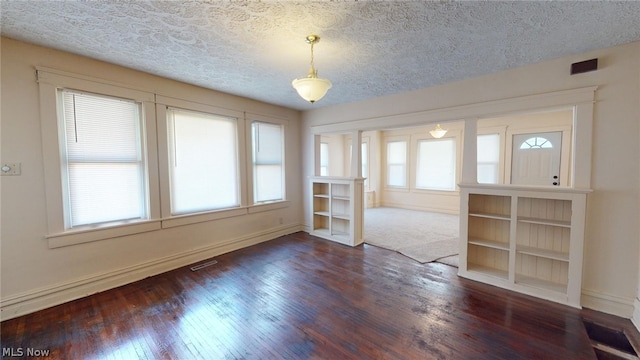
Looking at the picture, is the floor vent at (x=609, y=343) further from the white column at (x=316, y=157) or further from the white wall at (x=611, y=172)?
the white column at (x=316, y=157)

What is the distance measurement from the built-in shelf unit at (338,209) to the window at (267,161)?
736 mm

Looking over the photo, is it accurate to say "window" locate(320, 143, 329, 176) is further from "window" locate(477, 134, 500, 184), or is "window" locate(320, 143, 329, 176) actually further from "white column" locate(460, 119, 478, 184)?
"white column" locate(460, 119, 478, 184)

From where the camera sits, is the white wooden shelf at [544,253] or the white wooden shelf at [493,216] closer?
the white wooden shelf at [544,253]

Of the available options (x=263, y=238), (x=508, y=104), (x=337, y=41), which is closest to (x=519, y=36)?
(x=508, y=104)

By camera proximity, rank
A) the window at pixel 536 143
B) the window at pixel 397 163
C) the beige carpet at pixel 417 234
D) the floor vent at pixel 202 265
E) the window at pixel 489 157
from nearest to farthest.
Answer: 1. the floor vent at pixel 202 265
2. the beige carpet at pixel 417 234
3. the window at pixel 536 143
4. the window at pixel 489 157
5. the window at pixel 397 163

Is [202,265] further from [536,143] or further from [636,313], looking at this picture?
[536,143]

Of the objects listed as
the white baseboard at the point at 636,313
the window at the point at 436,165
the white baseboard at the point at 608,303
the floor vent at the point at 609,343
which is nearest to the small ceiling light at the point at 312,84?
the floor vent at the point at 609,343

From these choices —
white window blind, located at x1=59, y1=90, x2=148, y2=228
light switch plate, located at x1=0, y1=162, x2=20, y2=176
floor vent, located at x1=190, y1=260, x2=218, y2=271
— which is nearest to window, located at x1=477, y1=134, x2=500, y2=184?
floor vent, located at x1=190, y1=260, x2=218, y2=271

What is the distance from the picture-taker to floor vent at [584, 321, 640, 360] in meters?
1.94

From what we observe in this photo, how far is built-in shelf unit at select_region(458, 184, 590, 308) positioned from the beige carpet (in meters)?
0.54

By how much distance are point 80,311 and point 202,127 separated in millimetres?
2579

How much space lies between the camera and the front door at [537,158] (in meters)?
5.47

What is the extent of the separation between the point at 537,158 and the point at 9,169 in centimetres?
856

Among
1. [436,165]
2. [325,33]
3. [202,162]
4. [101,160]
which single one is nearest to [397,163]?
[436,165]
